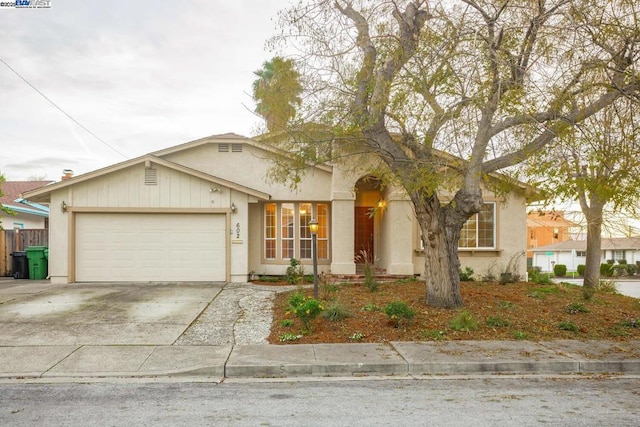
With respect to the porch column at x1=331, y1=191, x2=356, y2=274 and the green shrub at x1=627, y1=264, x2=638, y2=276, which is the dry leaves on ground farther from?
the green shrub at x1=627, y1=264, x2=638, y2=276

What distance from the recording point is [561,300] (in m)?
11.5

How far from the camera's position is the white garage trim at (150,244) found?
14336mm

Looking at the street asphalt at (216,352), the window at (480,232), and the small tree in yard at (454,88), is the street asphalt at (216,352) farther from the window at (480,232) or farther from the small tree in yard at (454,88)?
the window at (480,232)

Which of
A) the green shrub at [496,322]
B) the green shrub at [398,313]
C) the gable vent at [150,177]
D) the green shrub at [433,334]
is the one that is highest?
the gable vent at [150,177]

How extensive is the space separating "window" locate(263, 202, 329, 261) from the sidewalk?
339 inches

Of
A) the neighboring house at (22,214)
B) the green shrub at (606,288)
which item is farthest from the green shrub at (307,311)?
the neighboring house at (22,214)

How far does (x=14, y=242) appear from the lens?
17719 mm

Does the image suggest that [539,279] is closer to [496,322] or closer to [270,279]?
[496,322]

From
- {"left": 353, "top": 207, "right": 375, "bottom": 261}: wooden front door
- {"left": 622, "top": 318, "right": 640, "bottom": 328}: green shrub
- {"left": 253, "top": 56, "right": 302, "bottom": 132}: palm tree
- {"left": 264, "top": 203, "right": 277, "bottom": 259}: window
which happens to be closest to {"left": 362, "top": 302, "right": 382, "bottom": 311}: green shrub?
{"left": 253, "top": 56, "right": 302, "bottom": 132}: palm tree

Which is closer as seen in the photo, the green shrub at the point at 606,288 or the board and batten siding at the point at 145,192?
the board and batten siding at the point at 145,192

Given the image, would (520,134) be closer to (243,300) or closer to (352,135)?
(352,135)

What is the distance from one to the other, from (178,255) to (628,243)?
4681 cm

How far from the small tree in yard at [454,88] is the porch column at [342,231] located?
5.34 metres

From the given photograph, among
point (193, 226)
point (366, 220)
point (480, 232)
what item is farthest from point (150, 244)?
point (480, 232)
